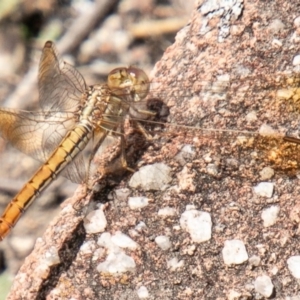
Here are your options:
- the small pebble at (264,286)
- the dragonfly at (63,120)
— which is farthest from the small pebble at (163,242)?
the dragonfly at (63,120)

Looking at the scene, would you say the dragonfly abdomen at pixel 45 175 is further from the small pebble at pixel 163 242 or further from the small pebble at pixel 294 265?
the small pebble at pixel 294 265

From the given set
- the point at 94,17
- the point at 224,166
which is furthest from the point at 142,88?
the point at 94,17

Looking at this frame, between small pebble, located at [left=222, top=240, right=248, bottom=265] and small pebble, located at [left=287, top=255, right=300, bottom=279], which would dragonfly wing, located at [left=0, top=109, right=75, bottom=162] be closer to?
small pebble, located at [left=222, top=240, right=248, bottom=265]

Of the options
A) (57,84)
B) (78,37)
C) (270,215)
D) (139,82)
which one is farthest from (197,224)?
(78,37)

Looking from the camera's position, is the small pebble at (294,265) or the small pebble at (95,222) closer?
the small pebble at (294,265)

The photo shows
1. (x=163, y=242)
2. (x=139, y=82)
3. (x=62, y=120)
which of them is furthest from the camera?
(x=62, y=120)

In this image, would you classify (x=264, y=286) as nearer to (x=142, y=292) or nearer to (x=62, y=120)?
(x=142, y=292)

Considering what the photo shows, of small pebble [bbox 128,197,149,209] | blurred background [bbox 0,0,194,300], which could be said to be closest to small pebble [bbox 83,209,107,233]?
small pebble [bbox 128,197,149,209]
